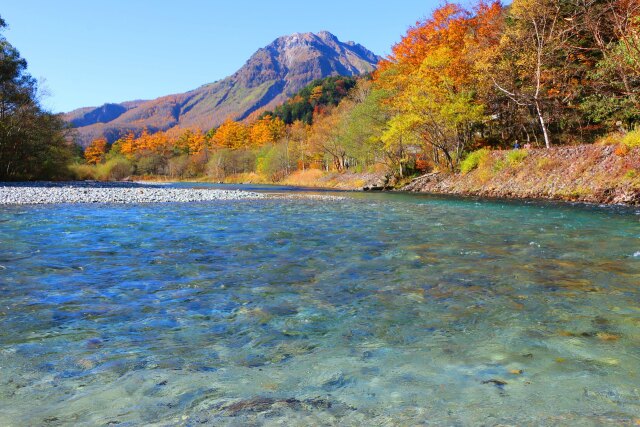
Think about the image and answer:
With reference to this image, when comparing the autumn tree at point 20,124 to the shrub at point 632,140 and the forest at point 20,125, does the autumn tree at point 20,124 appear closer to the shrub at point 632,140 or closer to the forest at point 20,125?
the forest at point 20,125

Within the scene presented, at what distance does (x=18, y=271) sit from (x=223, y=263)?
9.31 feet

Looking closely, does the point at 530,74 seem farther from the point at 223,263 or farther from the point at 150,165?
the point at 150,165

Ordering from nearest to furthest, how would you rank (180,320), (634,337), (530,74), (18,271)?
1. (634,337)
2. (180,320)
3. (18,271)
4. (530,74)

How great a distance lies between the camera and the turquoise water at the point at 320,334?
248 centimetres

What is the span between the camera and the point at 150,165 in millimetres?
96750

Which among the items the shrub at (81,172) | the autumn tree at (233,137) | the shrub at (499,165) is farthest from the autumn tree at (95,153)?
the shrub at (499,165)

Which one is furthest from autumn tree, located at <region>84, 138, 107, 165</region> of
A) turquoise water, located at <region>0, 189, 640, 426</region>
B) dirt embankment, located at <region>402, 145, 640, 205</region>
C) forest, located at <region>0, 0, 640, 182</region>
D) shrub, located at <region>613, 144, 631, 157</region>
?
turquoise water, located at <region>0, 189, 640, 426</region>

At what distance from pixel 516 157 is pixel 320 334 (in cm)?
2465

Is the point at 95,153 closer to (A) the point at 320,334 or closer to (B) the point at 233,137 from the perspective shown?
(B) the point at 233,137

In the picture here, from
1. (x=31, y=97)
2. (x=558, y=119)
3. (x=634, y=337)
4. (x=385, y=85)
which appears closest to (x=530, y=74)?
(x=558, y=119)

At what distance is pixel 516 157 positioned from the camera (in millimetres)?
24891

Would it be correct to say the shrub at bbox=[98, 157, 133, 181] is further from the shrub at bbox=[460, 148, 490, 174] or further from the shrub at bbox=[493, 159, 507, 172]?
the shrub at bbox=[493, 159, 507, 172]

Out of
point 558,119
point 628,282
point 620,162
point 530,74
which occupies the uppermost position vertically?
point 530,74

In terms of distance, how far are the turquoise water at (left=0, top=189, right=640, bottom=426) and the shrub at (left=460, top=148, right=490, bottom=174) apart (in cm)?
2127
